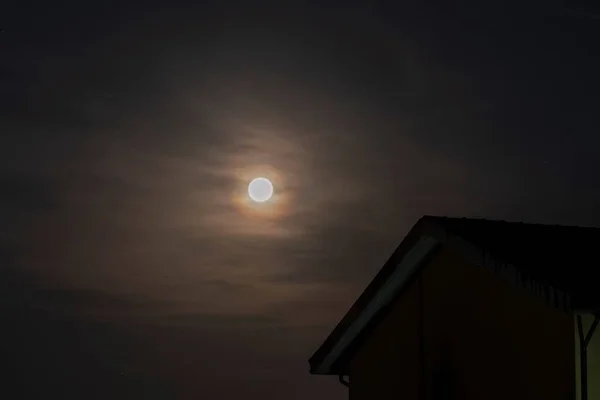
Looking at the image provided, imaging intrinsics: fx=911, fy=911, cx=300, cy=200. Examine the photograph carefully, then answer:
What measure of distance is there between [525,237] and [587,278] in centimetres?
272

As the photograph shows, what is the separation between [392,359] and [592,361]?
4.77 m

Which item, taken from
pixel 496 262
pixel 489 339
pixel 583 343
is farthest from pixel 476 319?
pixel 583 343

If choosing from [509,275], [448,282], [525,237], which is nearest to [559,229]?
[525,237]

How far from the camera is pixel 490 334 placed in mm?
12961

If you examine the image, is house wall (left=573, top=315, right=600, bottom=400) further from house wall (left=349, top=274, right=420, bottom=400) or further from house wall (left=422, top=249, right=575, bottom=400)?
house wall (left=349, top=274, right=420, bottom=400)

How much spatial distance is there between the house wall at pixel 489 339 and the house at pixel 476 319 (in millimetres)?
15

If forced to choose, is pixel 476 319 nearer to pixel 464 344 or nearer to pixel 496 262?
pixel 464 344

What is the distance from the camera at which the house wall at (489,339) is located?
38.3 ft

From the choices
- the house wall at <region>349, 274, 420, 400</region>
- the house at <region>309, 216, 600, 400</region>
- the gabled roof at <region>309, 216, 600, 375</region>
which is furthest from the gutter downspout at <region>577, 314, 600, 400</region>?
the house wall at <region>349, 274, 420, 400</region>

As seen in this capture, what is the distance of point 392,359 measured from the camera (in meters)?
15.6

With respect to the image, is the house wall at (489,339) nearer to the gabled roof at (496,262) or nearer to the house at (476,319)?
the house at (476,319)

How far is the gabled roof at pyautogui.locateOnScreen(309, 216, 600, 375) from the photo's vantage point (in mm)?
11461

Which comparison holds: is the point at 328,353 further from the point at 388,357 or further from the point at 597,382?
the point at 597,382

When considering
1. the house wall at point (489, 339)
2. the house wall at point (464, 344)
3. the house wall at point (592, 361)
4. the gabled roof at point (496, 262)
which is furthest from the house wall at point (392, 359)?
the house wall at point (592, 361)
